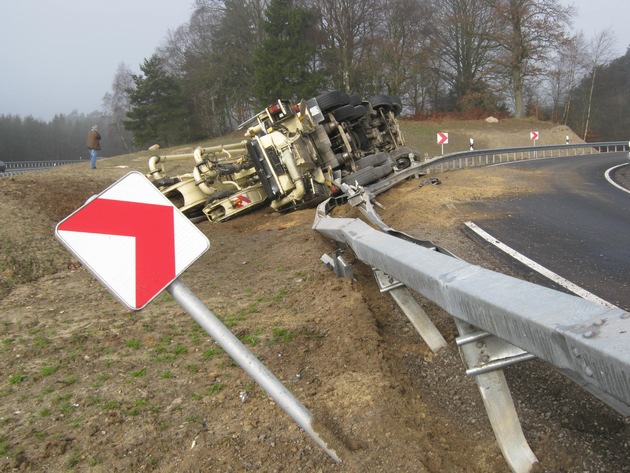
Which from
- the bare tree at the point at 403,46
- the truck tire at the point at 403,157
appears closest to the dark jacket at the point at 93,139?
the truck tire at the point at 403,157

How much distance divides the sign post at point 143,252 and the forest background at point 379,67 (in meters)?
35.4

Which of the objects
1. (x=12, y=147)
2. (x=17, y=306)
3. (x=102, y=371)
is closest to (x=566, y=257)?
(x=102, y=371)

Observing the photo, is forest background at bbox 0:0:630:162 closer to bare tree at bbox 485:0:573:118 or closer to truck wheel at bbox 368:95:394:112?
bare tree at bbox 485:0:573:118

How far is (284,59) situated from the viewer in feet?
121

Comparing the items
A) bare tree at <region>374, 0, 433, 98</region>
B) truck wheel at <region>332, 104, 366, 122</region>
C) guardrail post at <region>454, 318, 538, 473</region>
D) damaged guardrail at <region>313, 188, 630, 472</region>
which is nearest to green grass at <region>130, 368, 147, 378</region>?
damaged guardrail at <region>313, 188, 630, 472</region>

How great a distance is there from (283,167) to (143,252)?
26.2 ft

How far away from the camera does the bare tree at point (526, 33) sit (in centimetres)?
3859

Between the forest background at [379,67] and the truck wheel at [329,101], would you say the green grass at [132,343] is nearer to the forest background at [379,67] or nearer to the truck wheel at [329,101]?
the truck wheel at [329,101]

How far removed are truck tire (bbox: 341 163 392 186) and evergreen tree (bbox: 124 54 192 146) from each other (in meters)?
33.2

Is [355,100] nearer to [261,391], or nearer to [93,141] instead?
[93,141]

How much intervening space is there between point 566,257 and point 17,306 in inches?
236

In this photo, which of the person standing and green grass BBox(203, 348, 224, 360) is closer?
green grass BBox(203, 348, 224, 360)

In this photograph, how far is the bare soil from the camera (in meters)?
2.63

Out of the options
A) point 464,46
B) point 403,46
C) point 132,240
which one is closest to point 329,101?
point 132,240
